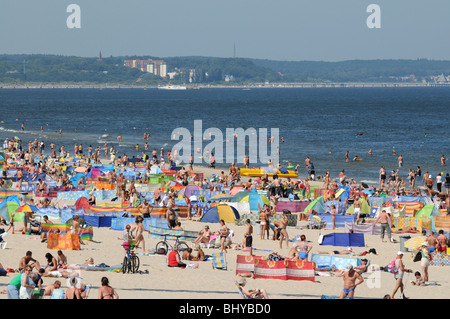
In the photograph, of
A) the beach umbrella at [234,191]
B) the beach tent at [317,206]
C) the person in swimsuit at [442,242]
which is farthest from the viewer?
the beach umbrella at [234,191]

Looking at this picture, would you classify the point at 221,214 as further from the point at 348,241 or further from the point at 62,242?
the point at 62,242

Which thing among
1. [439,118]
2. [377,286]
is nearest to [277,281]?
[377,286]

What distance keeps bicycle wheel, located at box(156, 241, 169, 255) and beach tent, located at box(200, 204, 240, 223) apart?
4.61m

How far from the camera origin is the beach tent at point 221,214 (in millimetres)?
22500

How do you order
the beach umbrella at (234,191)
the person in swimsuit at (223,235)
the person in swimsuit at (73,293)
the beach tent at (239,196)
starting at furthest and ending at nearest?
the beach umbrella at (234,191), the beach tent at (239,196), the person in swimsuit at (223,235), the person in swimsuit at (73,293)

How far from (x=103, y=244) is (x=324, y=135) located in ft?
167

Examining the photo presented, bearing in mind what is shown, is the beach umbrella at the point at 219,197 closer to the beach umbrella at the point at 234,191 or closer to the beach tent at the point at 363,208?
the beach umbrella at the point at 234,191

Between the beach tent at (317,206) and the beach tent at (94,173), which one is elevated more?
the beach tent at (94,173)

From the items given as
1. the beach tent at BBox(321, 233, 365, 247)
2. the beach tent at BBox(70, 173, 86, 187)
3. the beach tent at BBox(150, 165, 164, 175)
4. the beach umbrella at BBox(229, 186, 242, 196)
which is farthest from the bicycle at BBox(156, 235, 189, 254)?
the beach tent at BBox(150, 165, 164, 175)

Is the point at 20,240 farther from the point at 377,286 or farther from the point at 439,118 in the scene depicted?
the point at 439,118

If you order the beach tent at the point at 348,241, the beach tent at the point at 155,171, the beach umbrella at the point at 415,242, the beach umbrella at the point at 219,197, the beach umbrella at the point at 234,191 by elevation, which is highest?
the beach tent at the point at 155,171

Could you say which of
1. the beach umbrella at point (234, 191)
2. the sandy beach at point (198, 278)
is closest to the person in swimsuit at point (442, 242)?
the sandy beach at point (198, 278)

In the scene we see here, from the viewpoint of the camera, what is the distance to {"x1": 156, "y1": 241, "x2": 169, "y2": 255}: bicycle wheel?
17.5 meters

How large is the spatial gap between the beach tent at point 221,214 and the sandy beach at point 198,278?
3383 millimetres
